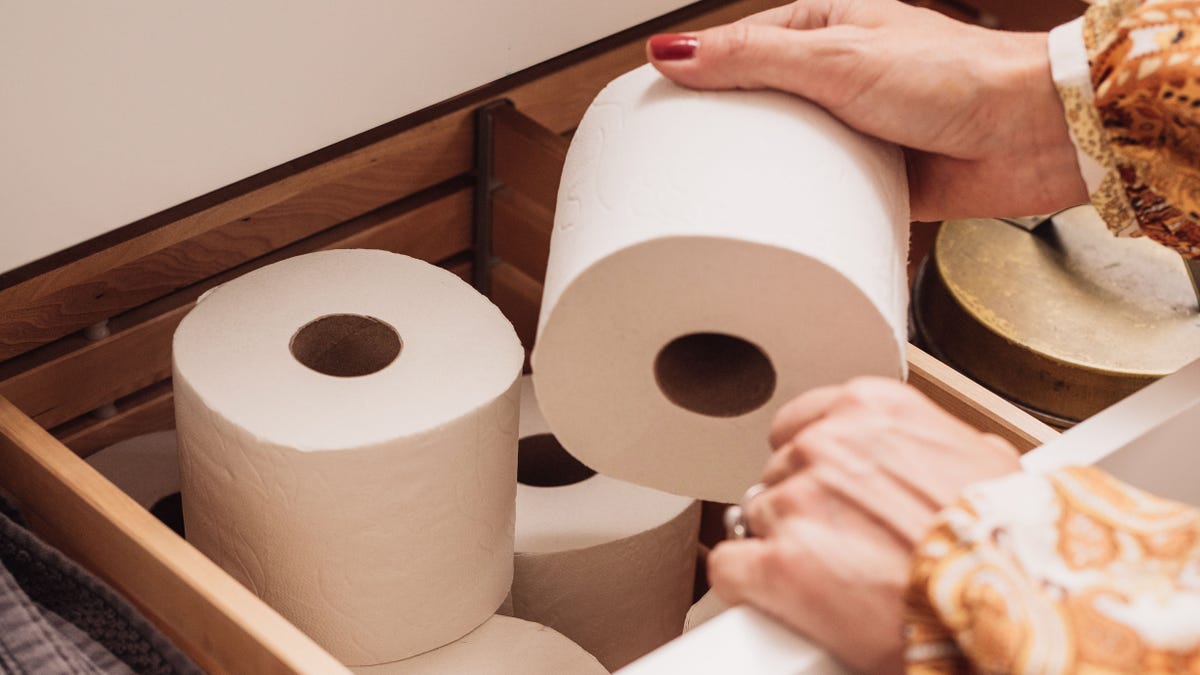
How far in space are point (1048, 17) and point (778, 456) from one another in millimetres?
798

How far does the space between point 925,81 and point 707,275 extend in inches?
6.4

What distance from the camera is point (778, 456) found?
440 mm

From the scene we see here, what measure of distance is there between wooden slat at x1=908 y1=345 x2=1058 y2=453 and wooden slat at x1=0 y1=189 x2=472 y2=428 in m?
0.39

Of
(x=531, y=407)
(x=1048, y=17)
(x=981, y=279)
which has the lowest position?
(x=531, y=407)

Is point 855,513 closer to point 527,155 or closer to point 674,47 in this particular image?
point 674,47

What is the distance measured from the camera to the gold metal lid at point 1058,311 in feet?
2.70

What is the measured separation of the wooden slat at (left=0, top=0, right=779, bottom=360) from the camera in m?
0.70

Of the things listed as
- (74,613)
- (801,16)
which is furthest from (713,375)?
(74,613)

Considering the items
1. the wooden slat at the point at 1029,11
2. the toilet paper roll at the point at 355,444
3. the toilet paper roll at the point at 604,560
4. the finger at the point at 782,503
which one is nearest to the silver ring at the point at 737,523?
the finger at the point at 782,503

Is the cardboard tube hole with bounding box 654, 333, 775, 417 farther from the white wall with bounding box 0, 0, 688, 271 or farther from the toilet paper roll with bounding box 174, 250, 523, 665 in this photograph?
the white wall with bounding box 0, 0, 688, 271

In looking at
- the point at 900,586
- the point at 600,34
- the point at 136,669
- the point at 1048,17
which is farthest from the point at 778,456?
the point at 1048,17

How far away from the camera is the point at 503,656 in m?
0.70

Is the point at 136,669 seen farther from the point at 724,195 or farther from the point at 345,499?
the point at 724,195

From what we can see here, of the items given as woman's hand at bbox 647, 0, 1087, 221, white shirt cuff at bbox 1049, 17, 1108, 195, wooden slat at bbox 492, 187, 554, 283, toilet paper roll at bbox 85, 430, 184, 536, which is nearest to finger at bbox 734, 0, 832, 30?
woman's hand at bbox 647, 0, 1087, 221
